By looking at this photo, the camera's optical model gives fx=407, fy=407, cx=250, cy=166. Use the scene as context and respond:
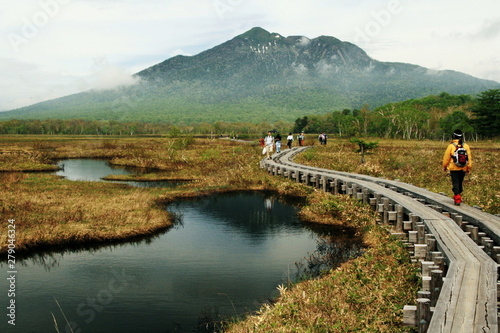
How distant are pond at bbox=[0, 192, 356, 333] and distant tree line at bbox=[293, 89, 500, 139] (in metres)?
62.5

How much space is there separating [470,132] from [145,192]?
212 feet

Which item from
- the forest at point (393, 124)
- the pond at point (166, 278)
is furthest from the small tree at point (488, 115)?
the pond at point (166, 278)

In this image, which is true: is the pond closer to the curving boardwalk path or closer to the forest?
the curving boardwalk path

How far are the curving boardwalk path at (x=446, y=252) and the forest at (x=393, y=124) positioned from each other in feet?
170

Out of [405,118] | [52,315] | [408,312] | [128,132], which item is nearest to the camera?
[408,312]

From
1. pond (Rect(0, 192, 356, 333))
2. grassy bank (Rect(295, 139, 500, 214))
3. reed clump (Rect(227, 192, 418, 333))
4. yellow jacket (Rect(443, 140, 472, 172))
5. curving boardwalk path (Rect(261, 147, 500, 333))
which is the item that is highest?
yellow jacket (Rect(443, 140, 472, 172))

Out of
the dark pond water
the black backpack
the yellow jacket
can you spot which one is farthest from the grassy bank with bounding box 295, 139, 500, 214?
the dark pond water

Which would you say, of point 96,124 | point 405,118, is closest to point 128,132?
point 96,124

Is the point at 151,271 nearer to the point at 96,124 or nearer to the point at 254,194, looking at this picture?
the point at 254,194

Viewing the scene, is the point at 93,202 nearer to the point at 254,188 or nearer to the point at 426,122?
the point at 254,188

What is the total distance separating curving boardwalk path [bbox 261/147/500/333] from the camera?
269 inches

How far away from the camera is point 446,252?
997 cm

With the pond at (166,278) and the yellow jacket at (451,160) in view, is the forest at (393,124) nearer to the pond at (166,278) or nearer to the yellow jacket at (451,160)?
the pond at (166,278)

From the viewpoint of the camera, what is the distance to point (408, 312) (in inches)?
303
